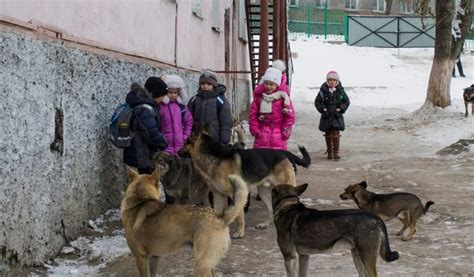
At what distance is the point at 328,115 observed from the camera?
41.7 feet

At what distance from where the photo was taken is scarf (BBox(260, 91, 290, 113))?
8164 millimetres

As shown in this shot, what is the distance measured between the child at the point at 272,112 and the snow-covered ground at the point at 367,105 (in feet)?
3.63

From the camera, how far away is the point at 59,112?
5980mm

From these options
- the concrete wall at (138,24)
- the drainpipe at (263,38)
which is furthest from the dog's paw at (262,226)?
the drainpipe at (263,38)

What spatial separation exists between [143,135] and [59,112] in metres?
1.17

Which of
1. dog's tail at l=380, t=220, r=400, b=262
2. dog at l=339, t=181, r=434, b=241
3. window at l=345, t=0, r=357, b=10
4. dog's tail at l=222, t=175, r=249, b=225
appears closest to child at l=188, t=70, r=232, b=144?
dog at l=339, t=181, r=434, b=241

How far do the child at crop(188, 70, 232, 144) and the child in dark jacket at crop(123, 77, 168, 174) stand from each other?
863 millimetres

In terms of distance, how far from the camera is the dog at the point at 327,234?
482cm

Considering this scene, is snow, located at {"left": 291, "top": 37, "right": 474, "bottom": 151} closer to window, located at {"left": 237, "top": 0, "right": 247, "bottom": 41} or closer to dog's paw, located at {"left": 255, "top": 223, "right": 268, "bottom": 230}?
window, located at {"left": 237, "top": 0, "right": 247, "bottom": 41}

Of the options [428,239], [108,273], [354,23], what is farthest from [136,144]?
[354,23]

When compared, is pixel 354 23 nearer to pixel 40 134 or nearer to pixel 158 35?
pixel 158 35

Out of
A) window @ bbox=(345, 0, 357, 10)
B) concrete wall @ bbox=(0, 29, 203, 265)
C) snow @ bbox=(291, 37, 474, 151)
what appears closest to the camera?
concrete wall @ bbox=(0, 29, 203, 265)

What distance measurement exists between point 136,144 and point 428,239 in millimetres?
3252

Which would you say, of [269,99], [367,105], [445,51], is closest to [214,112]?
[269,99]
